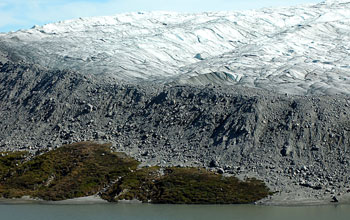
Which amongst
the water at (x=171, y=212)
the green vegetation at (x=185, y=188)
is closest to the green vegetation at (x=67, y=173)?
the green vegetation at (x=185, y=188)

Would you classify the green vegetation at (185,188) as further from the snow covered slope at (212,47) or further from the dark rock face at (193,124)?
the snow covered slope at (212,47)

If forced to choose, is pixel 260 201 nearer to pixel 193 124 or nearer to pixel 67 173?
pixel 193 124

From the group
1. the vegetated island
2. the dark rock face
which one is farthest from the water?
the dark rock face

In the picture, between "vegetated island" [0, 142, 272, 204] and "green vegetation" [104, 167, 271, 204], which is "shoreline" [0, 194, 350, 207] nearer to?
"vegetated island" [0, 142, 272, 204]

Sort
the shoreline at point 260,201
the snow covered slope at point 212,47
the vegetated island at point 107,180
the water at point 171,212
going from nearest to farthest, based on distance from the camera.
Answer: the water at point 171,212, the shoreline at point 260,201, the vegetated island at point 107,180, the snow covered slope at point 212,47

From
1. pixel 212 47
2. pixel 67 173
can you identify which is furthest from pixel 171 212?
pixel 212 47
